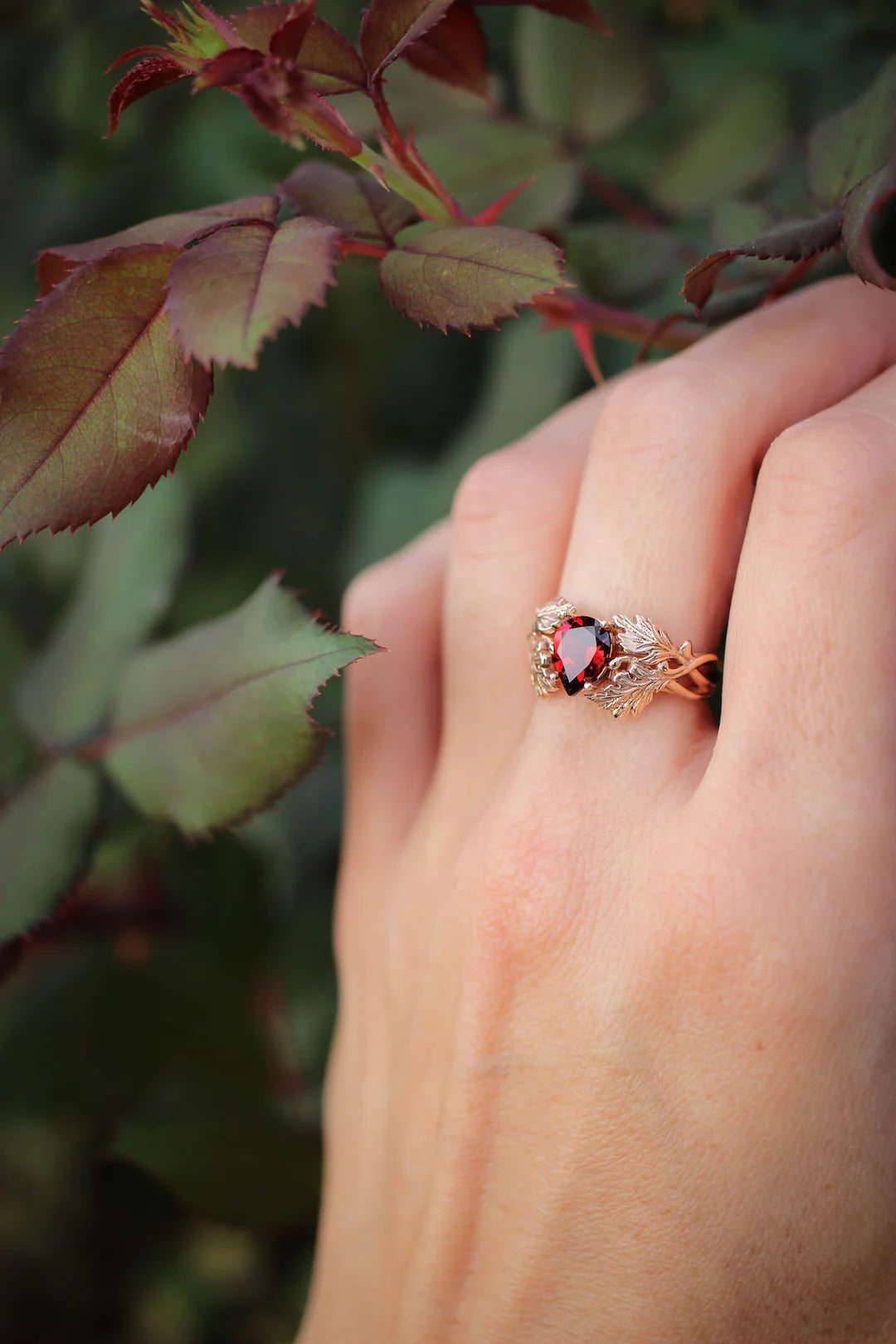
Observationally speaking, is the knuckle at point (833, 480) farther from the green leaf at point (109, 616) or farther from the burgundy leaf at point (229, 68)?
the green leaf at point (109, 616)

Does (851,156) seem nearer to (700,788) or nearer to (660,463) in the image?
(660,463)

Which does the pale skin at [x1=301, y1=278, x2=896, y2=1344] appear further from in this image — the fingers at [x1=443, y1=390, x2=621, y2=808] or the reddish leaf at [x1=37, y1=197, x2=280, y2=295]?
the reddish leaf at [x1=37, y1=197, x2=280, y2=295]

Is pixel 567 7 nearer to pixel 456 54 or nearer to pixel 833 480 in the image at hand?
pixel 456 54

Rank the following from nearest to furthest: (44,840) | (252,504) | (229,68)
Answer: (229,68)
(44,840)
(252,504)

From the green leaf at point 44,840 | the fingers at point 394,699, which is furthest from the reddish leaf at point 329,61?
the green leaf at point 44,840

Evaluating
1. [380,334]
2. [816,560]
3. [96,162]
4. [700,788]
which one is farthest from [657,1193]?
[96,162]

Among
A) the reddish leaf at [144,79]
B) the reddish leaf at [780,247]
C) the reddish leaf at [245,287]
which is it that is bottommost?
the reddish leaf at [780,247]

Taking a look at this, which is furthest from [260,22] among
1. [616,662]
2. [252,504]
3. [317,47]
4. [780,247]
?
[252,504]
